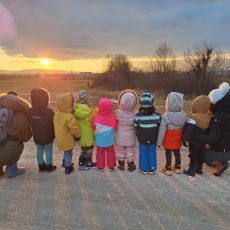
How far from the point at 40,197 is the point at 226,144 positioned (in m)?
3.05

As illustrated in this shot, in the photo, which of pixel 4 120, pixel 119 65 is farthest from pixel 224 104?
pixel 119 65

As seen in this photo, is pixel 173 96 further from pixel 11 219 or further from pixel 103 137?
pixel 11 219

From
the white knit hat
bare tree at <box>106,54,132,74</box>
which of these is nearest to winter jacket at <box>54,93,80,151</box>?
the white knit hat

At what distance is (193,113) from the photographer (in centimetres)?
620

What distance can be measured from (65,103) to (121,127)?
100 centimetres

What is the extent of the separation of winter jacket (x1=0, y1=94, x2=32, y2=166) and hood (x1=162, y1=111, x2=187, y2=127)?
7.35ft

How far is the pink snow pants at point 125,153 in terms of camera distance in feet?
20.7

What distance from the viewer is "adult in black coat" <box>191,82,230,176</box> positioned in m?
5.96

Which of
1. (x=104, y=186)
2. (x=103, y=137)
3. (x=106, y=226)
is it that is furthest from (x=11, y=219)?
(x=103, y=137)

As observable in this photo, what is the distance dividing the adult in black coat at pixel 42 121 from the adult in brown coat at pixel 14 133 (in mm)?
134

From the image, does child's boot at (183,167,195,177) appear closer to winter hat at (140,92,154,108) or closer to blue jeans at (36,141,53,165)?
winter hat at (140,92,154,108)

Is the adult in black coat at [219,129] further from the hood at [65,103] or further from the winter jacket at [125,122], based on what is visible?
the hood at [65,103]

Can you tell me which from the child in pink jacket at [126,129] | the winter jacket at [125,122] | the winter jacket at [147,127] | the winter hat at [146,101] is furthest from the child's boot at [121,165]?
the winter hat at [146,101]

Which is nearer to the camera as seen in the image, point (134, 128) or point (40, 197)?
point (40, 197)
